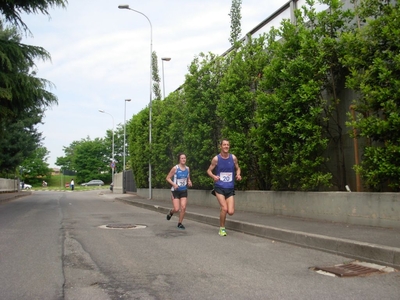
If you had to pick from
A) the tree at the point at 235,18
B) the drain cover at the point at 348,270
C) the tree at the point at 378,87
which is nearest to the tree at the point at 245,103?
the tree at the point at 378,87

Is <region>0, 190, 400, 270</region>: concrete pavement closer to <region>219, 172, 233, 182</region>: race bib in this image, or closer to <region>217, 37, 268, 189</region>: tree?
<region>219, 172, 233, 182</region>: race bib

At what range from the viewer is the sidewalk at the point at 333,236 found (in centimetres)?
582

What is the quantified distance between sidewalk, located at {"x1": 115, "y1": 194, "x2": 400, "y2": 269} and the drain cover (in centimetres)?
39

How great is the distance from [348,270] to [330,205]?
13.3ft

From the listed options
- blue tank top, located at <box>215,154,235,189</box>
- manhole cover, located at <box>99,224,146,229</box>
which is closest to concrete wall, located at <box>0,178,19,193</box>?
manhole cover, located at <box>99,224,146,229</box>

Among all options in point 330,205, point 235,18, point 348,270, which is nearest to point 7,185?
point 235,18

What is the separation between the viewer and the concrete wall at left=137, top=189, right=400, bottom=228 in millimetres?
7785

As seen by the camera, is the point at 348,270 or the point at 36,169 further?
the point at 36,169

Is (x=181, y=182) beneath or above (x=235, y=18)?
beneath

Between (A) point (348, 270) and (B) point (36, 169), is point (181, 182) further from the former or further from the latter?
(B) point (36, 169)

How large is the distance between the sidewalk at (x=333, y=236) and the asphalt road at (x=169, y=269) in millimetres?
257

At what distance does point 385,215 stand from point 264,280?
3964mm

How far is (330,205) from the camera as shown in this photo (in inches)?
365

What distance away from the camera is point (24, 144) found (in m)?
36.4
